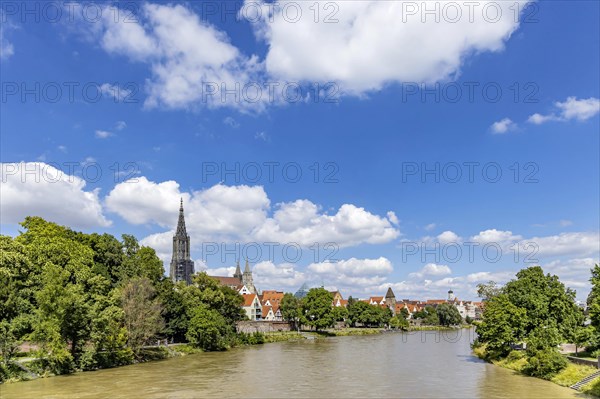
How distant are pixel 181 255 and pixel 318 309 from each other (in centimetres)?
9284

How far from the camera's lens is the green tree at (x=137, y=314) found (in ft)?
176

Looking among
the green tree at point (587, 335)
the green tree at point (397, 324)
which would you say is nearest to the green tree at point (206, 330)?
the green tree at point (587, 335)

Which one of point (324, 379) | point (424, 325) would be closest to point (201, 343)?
point (324, 379)

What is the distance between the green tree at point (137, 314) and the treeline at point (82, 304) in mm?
113


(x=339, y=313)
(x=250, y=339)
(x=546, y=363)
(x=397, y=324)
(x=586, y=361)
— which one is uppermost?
(x=586, y=361)

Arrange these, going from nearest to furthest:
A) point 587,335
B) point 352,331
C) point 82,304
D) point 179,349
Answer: point 587,335 < point 82,304 < point 179,349 < point 352,331

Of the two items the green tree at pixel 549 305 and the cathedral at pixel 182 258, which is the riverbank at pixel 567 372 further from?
the cathedral at pixel 182 258

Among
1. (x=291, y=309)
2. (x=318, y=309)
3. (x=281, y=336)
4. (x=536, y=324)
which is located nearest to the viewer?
(x=536, y=324)

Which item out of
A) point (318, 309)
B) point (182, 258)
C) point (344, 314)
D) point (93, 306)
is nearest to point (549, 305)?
point (93, 306)

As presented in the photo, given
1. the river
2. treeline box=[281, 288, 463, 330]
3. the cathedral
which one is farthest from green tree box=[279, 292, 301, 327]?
the cathedral

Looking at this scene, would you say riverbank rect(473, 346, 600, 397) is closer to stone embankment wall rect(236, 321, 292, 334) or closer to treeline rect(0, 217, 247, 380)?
treeline rect(0, 217, 247, 380)

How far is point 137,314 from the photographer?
54.2m

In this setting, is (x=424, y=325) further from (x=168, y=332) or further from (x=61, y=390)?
(x=61, y=390)

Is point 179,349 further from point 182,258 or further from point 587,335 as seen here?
point 182,258
